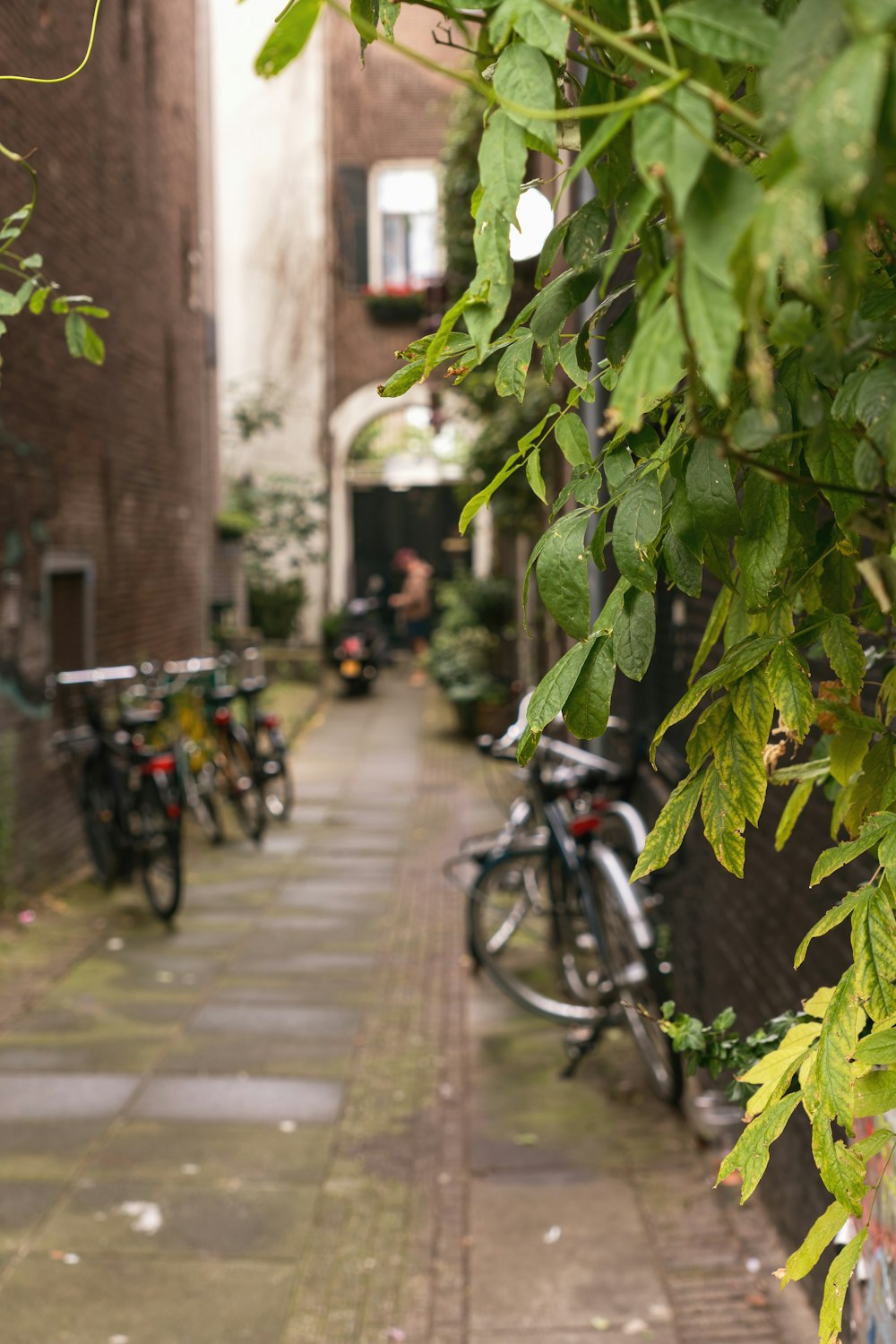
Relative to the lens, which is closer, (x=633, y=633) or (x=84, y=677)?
(x=633, y=633)

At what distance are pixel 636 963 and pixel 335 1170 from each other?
50.0 inches

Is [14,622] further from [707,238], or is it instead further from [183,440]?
[707,238]

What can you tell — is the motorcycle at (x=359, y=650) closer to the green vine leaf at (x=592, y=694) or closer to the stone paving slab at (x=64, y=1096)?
the stone paving slab at (x=64, y=1096)

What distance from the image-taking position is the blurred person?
22672 mm

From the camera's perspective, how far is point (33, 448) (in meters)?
8.39

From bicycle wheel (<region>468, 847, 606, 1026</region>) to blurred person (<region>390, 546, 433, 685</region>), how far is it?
14983 mm

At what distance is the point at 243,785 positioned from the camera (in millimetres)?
10305

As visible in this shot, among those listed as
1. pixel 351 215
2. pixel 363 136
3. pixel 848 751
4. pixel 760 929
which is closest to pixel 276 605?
pixel 351 215

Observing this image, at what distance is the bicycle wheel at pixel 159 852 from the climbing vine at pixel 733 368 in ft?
20.8

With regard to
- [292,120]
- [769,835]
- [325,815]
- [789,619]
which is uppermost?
[292,120]

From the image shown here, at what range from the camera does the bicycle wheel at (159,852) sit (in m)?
7.70

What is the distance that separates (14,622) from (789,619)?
7187mm

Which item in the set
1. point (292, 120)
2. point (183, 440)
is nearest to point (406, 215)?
point (292, 120)

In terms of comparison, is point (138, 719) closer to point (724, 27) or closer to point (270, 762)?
point (270, 762)
